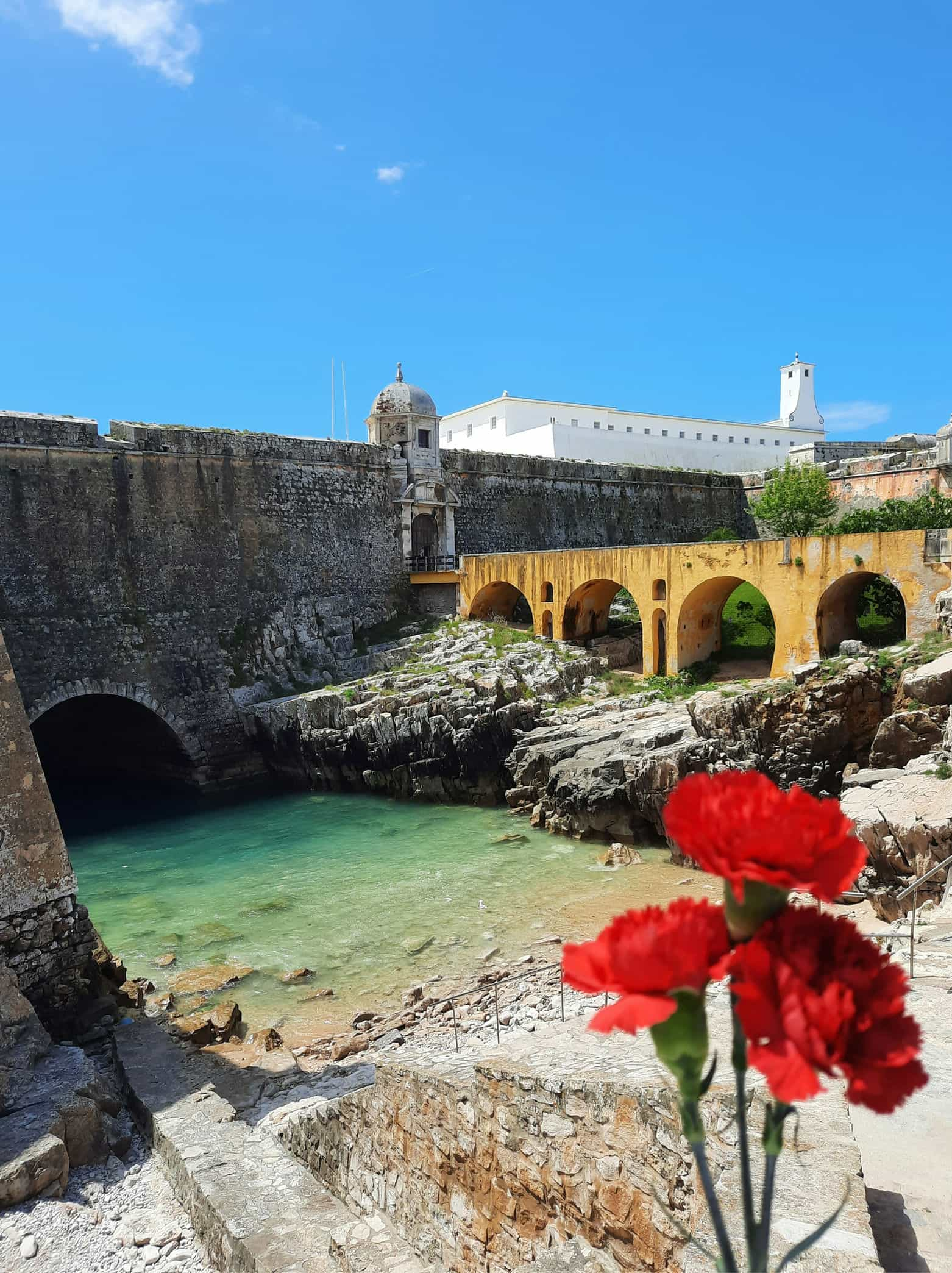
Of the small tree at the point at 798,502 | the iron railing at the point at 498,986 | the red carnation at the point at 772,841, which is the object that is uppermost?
the small tree at the point at 798,502

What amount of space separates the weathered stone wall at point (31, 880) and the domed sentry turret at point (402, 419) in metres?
18.8

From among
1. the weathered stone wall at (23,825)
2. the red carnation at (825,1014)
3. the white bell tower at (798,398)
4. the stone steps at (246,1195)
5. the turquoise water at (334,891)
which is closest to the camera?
the red carnation at (825,1014)

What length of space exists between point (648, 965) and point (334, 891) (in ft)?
44.0

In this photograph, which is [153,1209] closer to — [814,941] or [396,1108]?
[396,1108]

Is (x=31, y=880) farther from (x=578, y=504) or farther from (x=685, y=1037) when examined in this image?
(x=578, y=504)

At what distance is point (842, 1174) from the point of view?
2.94 m

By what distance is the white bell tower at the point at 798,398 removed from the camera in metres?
47.1

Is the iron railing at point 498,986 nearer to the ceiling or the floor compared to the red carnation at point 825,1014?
nearer to the floor

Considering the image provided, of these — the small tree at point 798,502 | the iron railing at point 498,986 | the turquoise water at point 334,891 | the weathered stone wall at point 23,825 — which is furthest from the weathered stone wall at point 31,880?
the small tree at point 798,502

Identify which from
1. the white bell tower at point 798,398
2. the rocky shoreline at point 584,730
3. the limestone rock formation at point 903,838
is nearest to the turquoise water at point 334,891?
the rocky shoreline at point 584,730

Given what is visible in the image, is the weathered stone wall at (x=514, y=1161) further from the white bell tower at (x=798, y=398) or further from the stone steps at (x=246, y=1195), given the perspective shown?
the white bell tower at (x=798, y=398)

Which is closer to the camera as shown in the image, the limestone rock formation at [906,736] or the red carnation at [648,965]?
the red carnation at [648,965]

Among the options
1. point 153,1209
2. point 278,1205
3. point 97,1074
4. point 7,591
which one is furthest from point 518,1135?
point 7,591

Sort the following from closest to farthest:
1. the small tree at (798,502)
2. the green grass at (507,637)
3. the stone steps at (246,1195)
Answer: the stone steps at (246,1195)
the green grass at (507,637)
the small tree at (798,502)
